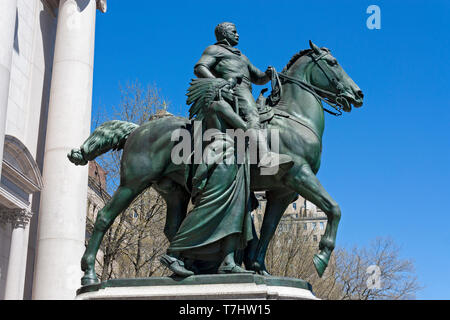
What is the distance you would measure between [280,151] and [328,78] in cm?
171

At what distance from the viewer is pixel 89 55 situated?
76.6 ft

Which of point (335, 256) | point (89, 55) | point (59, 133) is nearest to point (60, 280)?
point (59, 133)

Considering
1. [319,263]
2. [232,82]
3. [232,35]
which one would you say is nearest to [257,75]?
[232,35]

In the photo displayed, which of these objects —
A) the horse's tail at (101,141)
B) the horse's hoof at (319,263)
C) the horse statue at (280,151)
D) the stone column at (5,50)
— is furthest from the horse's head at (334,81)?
the stone column at (5,50)

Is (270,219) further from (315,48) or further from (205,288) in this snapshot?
(315,48)

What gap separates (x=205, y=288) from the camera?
712 cm

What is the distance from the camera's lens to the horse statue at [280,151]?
26.6 ft

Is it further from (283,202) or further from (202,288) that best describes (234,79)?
(202,288)

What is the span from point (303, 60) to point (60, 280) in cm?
1377

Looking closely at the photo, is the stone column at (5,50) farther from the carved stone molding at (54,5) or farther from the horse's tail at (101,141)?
the horse's tail at (101,141)

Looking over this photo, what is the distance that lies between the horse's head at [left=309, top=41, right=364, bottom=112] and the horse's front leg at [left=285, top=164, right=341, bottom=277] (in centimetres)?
150
